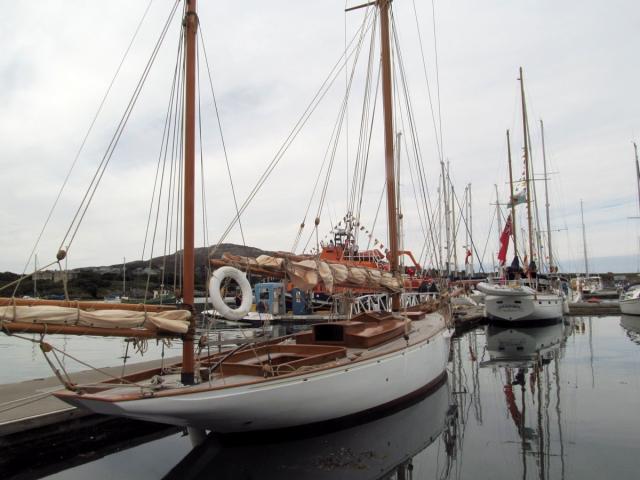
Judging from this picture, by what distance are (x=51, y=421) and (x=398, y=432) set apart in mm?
6705

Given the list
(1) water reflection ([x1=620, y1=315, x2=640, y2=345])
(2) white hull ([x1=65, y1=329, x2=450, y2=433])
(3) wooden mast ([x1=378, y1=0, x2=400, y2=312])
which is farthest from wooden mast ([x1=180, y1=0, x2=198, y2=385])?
(1) water reflection ([x1=620, y1=315, x2=640, y2=345])

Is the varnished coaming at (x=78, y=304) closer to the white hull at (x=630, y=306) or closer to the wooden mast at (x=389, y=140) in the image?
the wooden mast at (x=389, y=140)

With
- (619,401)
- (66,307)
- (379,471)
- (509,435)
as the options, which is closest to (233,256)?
(66,307)

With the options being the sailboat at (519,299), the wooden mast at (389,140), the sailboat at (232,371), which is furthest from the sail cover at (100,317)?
the sailboat at (519,299)

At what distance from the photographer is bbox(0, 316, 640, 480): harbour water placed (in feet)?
26.4

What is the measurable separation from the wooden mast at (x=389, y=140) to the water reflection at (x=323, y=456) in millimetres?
6225

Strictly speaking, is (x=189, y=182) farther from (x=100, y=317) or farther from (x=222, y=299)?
(x=100, y=317)

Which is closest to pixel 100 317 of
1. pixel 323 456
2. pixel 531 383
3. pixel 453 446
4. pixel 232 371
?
pixel 232 371

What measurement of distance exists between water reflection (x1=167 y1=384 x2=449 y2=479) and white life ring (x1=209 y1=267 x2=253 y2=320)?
2.52 meters

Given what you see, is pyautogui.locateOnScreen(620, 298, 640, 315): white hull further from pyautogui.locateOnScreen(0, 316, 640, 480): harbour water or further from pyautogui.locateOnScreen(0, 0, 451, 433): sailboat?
pyautogui.locateOnScreen(0, 0, 451, 433): sailboat

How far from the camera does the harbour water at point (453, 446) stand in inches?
316

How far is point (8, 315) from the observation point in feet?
20.3

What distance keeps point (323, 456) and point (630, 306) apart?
3560cm

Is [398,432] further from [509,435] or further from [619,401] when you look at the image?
[619,401]
